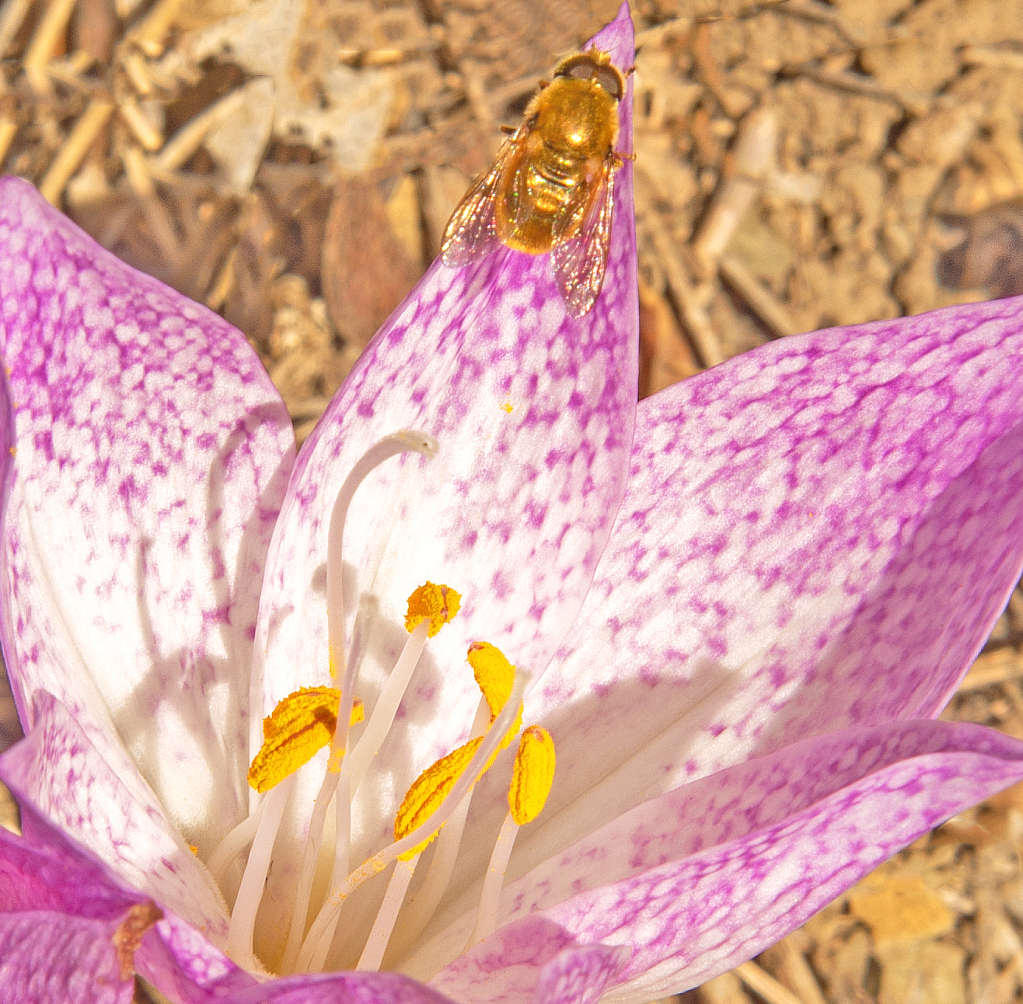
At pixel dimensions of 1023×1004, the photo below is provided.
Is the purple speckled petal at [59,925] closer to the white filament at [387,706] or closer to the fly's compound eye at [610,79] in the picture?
the white filament at [387,706]

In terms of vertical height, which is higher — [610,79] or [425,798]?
[610,79]

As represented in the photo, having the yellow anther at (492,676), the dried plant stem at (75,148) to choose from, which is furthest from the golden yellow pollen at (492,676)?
the dried plant stem at (75,148)

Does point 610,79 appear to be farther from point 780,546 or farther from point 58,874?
point 58,874

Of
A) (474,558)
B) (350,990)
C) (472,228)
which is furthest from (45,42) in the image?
(350,990)

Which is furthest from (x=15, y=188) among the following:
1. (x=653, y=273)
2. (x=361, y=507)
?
(x=653, y=273)

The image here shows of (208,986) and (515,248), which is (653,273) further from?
(208,986)

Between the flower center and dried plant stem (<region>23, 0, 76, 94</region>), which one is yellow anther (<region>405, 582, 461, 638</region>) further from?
dried plant stem (<region>23, 0, 76, 94</region>)
